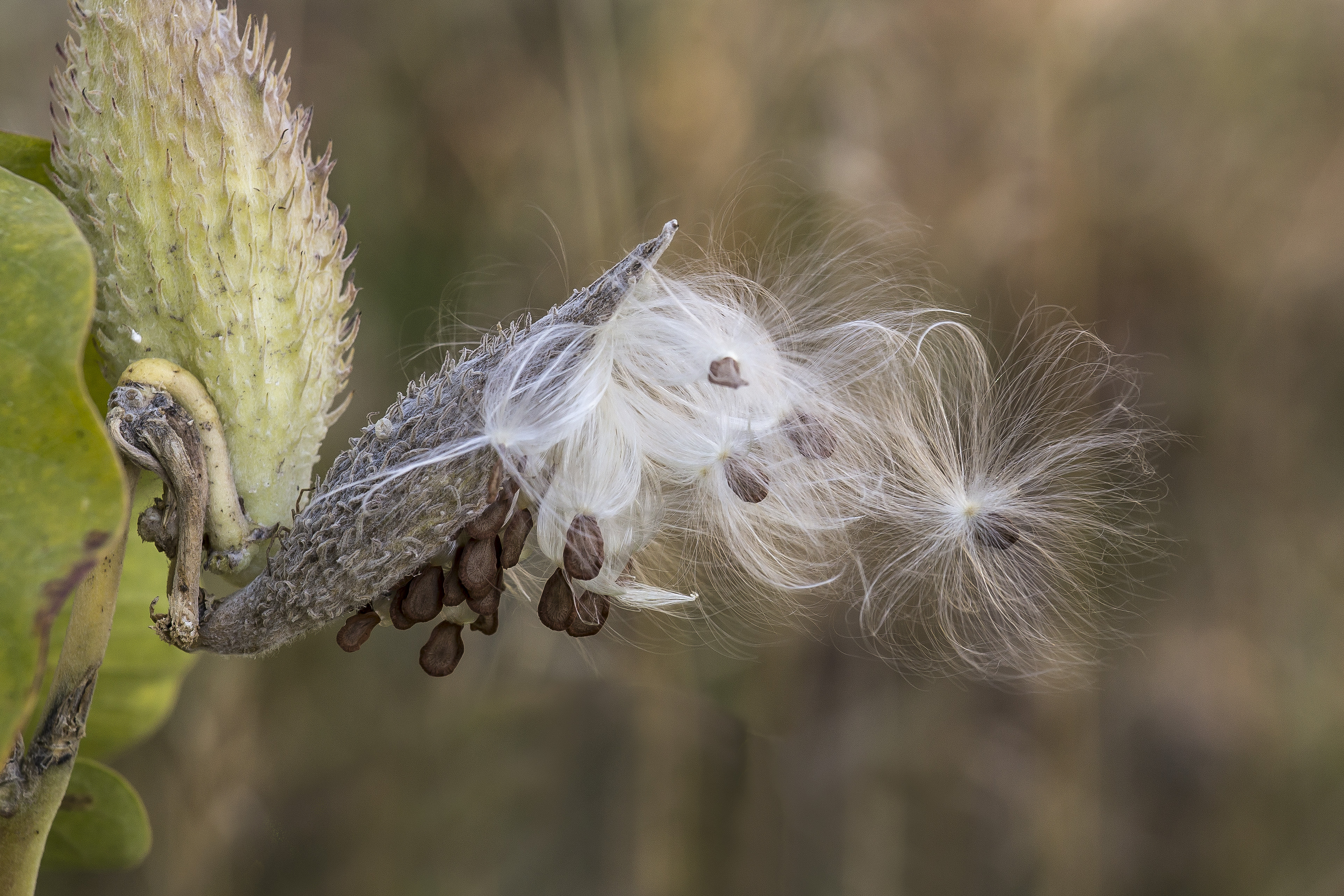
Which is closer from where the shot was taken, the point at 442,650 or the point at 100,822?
the point at 442,650

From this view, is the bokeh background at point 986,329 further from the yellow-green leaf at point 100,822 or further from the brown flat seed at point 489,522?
the brown flat seed at point 489,522

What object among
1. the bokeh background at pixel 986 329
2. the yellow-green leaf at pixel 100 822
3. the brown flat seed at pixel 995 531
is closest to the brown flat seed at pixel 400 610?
the yellow-green leaf at pixel 100 822

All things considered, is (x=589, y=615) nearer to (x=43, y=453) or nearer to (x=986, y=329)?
(x=43, y=453)

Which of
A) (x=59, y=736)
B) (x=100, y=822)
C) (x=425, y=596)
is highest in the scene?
(x=425, y=596)

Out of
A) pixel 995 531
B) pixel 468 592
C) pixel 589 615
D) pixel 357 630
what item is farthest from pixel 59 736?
pixel 995 531

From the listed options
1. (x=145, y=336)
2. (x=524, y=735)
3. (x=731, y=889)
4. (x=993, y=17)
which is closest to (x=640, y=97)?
(x=993, y=17)

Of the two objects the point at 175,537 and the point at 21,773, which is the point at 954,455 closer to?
the point at 175,537

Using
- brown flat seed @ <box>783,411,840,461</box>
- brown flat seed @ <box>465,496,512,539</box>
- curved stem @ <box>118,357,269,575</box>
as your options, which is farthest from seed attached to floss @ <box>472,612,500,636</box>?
brown flat seed @ <box>783,411,840,461</box>
